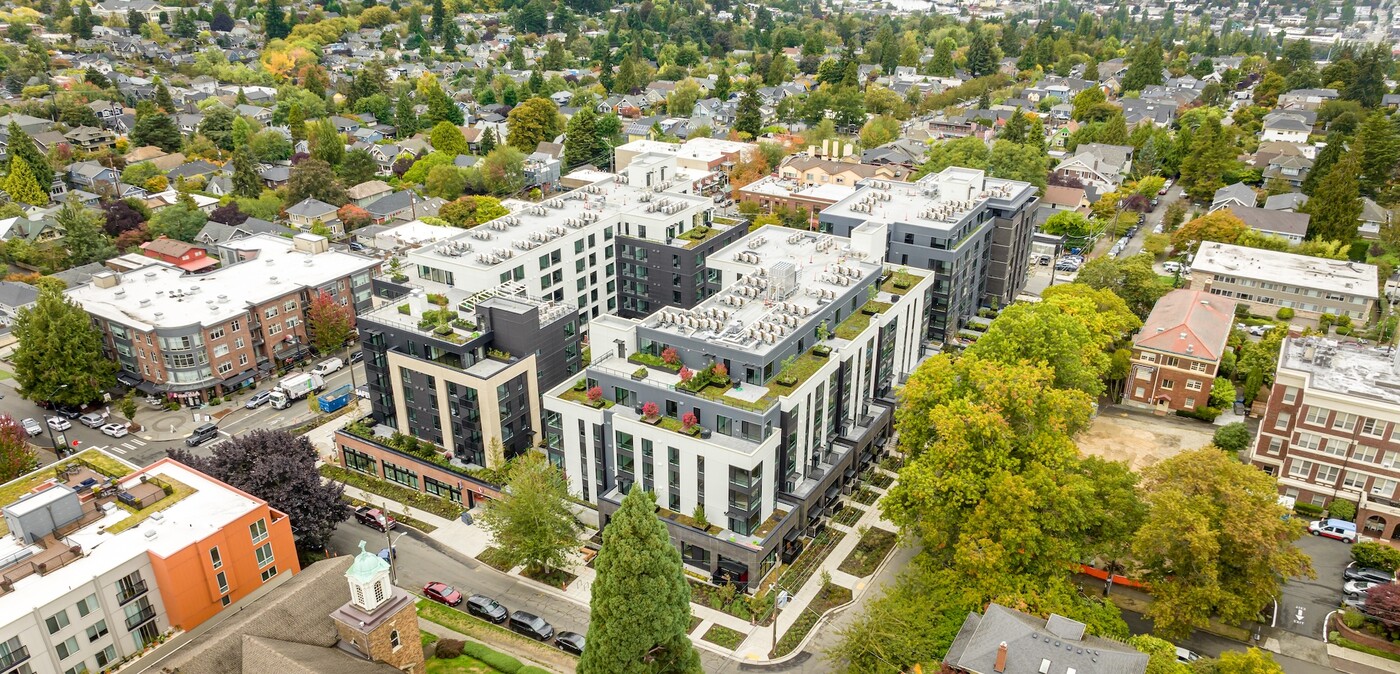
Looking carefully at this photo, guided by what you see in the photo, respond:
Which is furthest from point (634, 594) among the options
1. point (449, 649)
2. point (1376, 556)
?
point (1376, 556)

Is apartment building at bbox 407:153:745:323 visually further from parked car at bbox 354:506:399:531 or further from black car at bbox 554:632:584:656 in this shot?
black car at bbox 554:632:584:656

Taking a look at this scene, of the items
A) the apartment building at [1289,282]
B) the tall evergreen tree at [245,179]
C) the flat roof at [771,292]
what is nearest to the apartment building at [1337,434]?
the apartment building at [1289,282]

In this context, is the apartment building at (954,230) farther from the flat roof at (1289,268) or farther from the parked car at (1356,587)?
the parked car at (1356,587)

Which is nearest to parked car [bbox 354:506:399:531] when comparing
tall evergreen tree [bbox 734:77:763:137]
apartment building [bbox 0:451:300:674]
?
apartment building [bbox 0:451:300:674]

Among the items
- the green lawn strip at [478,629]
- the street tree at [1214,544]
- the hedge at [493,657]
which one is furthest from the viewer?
the green lawn strip at [478,629]

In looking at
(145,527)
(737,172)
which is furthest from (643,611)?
(737,172)
